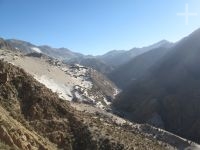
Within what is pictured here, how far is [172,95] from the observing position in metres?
96.8

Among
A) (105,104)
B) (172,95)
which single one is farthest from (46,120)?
(172,95)

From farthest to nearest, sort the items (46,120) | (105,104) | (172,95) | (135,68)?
(135,68)
(172,95)
(105,104)
(46,120)

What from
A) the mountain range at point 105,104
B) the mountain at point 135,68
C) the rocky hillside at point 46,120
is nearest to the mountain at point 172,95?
the mountain range at point 105,104

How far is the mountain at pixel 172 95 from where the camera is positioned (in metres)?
87.8

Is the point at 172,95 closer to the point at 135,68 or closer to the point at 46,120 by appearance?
the point at 46,120

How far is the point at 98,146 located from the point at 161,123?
58.6 m

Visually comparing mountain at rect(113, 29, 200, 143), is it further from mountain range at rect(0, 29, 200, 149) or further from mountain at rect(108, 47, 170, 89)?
mountain at rect(108, 47, 170, 89)

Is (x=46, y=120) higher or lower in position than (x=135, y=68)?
lower

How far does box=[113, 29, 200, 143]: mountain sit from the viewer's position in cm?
8781

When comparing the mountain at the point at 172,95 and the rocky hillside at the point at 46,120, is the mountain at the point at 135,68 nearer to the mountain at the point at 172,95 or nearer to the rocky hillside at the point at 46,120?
the mountain at the point at 172,95

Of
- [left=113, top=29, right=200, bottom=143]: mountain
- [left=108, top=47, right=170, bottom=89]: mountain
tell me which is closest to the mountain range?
[left=113, top=29, right=200, bottom=143]: mountain

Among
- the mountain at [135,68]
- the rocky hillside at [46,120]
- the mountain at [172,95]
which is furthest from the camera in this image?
the mountain at [135,68]

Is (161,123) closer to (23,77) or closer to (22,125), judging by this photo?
(23,77)

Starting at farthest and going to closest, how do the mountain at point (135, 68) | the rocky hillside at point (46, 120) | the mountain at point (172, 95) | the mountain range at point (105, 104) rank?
1. the mountain at point (135, 68)
2. the mountain at point (172, 95)
3. the mountain range at point (105, 104)
4. the rocky hillside at point (46, 120)
